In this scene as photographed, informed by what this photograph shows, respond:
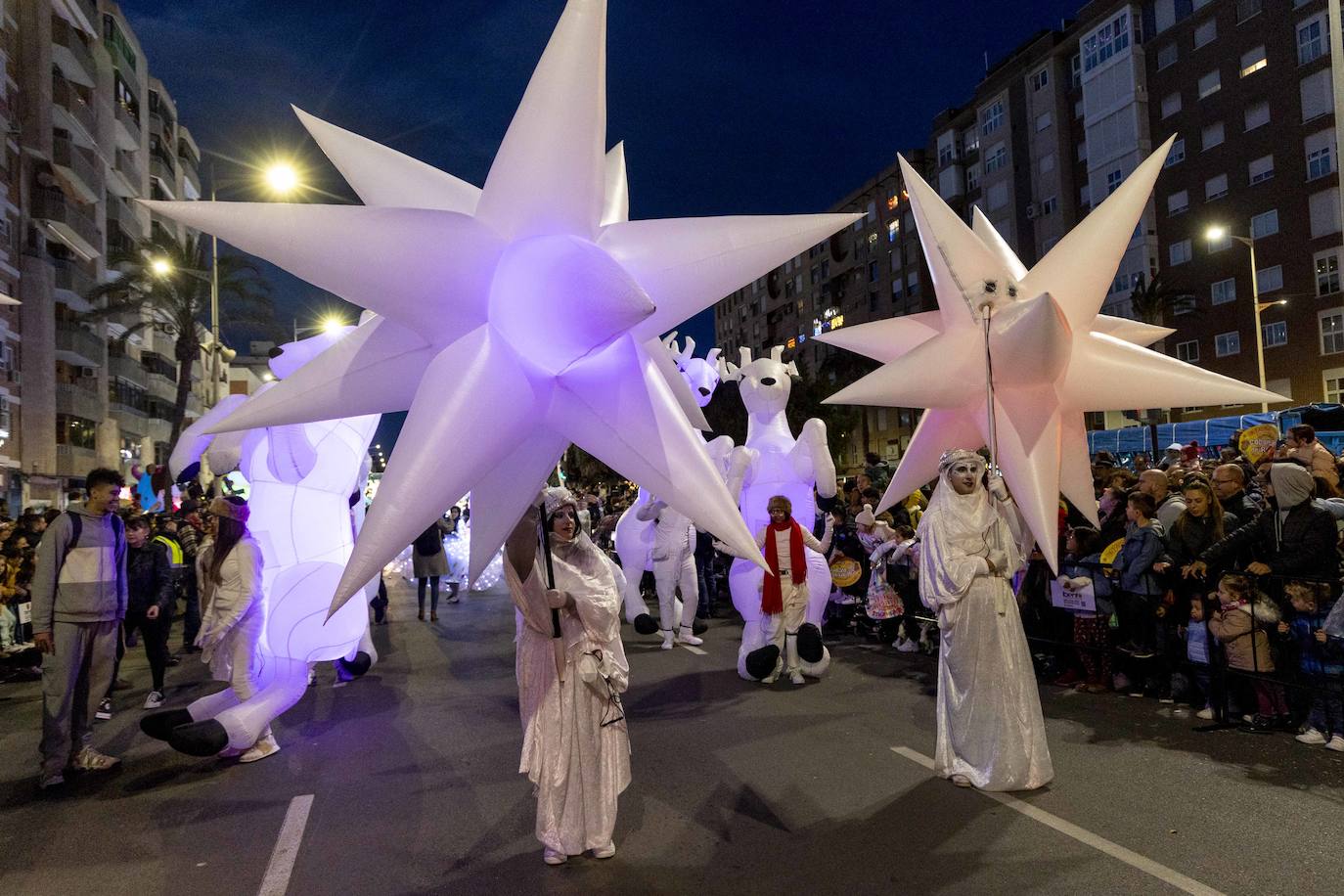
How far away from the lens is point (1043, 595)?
7.37 m

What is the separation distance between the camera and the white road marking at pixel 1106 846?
338 centimetres

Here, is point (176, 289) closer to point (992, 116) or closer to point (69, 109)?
point (69, 109)

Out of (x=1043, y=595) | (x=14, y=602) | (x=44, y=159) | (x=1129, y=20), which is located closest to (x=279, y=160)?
(x=14, y=602)

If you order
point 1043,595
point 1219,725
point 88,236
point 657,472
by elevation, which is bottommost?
point 1219,725

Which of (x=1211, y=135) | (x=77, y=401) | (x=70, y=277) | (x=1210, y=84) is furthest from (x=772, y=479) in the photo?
(x=1210, y=84)

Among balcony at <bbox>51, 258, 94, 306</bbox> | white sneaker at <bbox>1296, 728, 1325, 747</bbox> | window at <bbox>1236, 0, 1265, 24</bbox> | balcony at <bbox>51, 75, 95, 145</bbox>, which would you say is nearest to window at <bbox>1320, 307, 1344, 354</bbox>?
window at <bbox>1236, 0, 1265, 24</bbox>

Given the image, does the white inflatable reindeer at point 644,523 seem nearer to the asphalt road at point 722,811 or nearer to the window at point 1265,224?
the asphalt road at point 722,811

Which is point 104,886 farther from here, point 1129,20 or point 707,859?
point 1129,20

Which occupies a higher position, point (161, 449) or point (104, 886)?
point (161, 449)

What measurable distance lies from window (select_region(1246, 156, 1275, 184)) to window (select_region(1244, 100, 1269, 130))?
1275 millimetres

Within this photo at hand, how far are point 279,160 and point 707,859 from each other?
37.7 feet

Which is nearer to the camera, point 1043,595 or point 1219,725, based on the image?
point 1219,725

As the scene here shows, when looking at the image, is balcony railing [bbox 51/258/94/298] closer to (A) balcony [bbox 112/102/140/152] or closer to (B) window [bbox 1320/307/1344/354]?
(A) balcony [bbox 112/102/140/152]

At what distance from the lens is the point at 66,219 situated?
27188 millimetres
